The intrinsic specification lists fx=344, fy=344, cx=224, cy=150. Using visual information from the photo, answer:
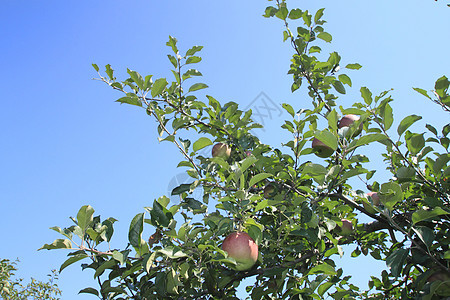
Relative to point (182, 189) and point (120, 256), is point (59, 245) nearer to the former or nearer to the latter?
point (120, 256)

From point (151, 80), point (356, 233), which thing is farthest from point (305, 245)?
point (151, 80)

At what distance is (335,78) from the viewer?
2.91 m

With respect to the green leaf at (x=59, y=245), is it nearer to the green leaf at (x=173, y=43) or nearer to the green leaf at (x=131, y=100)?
the green leaf at (x=131, y=100)

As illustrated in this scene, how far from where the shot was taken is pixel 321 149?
2.72 metres

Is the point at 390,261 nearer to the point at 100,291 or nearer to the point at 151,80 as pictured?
the point at 100,291

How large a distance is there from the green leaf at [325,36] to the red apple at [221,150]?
1303mm

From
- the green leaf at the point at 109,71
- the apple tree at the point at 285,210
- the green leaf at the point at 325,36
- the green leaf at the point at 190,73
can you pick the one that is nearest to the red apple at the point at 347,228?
the apple tree at the point at 285,210

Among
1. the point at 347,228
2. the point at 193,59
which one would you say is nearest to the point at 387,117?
the point at 347,228

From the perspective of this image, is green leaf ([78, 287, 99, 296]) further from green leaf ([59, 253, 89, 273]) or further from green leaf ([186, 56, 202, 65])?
green leaf ([186, 56, 202, 65])

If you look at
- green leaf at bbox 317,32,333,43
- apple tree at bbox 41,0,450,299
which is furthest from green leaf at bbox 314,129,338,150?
green leaf at bbox 317,32,333,43

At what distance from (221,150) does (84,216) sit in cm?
124

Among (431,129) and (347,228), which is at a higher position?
(431,129)

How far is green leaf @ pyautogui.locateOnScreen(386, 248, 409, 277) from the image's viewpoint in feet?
5.99

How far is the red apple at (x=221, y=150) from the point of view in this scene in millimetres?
2779
